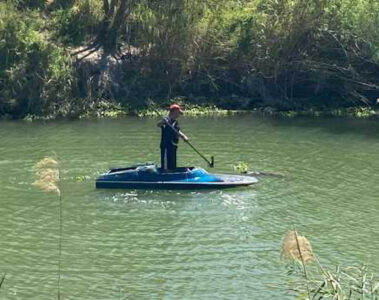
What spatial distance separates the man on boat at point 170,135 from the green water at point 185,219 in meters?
0.67

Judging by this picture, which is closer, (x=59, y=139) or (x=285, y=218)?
(x=285, y=218)

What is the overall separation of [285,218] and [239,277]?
3.48m

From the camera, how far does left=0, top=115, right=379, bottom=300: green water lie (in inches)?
504

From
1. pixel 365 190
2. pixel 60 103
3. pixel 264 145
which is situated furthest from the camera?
pixel 60 103

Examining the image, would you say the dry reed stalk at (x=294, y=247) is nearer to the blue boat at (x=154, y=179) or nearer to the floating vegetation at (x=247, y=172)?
the blue boat at (x=154, y=179)

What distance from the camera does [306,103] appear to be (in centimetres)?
3106

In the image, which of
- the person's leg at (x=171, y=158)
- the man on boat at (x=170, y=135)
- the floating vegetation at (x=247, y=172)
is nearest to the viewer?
the man on boat at (x=170, y=135)

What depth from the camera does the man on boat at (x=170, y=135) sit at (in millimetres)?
17656

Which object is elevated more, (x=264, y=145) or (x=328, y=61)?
(x=328, y=61)

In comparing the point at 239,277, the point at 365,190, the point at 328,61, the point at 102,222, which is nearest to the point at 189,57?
the point at 328,61

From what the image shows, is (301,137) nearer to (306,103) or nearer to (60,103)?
(306,103)

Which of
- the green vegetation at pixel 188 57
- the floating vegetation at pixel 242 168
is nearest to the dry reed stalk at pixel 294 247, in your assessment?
the floating vegetation at pixel 242 168

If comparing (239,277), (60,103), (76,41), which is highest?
(76,41)

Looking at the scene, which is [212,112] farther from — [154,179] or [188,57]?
[154,179]
